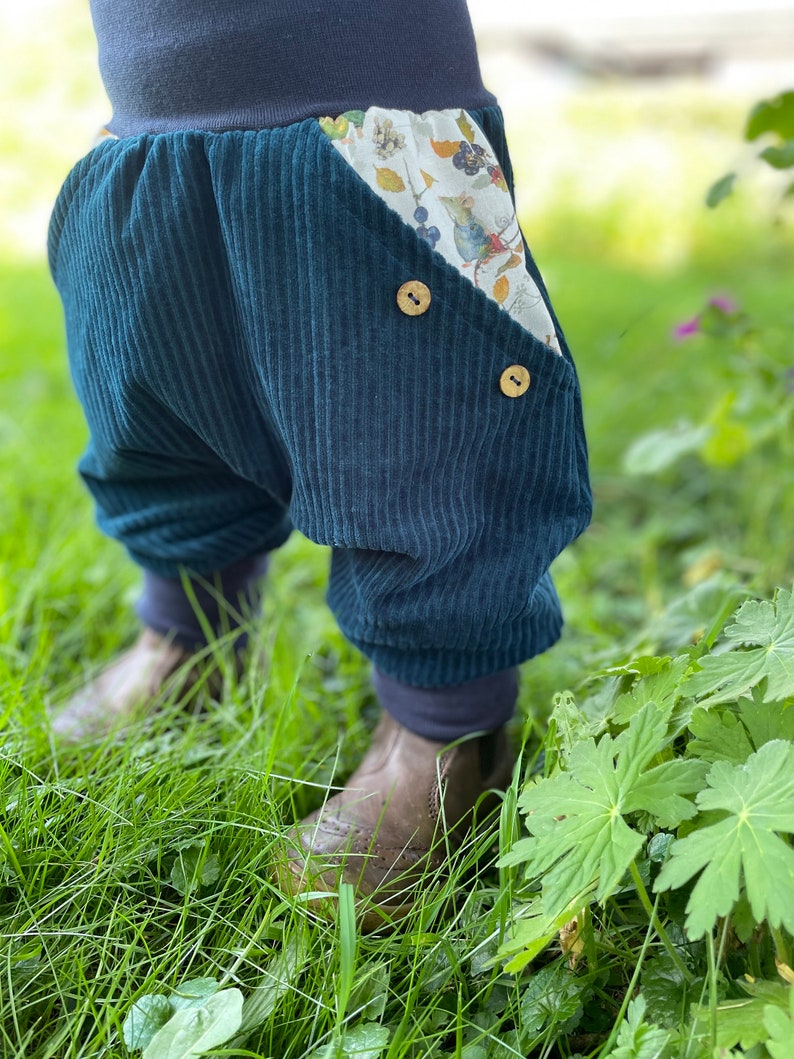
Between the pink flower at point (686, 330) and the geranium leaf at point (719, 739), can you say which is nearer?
the geranium leaf at point (719, 739)

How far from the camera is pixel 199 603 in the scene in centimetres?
124

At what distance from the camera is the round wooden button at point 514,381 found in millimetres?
861

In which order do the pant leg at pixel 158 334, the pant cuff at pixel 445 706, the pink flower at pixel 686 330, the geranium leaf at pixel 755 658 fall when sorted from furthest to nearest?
the pink flower at pixel 686 330 < the pant cuff at pixel 445 706 < the pant leg at pixel 158 334 < the geranium leaf at pixel 755 658

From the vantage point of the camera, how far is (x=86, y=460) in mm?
1106

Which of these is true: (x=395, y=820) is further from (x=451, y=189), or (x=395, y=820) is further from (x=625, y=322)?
(x=625, y=322)

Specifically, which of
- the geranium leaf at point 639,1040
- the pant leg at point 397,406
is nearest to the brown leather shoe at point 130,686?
the pant leg at point 397,406

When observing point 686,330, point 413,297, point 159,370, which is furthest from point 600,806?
point 686,330

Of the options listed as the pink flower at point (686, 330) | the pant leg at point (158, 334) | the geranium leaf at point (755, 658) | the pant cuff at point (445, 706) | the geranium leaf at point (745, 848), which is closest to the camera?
the geranium leaf at point (745, 848)

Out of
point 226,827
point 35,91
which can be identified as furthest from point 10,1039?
point 35,91

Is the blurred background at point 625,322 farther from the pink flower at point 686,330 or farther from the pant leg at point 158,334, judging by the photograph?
the pant leg at point 158,334

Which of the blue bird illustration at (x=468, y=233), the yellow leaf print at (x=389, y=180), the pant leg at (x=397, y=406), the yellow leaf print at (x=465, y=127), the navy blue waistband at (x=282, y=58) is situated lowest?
the pant leg at (x=397, y=406)

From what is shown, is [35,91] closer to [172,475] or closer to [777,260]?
[777,260]

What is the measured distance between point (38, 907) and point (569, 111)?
6.63 metres

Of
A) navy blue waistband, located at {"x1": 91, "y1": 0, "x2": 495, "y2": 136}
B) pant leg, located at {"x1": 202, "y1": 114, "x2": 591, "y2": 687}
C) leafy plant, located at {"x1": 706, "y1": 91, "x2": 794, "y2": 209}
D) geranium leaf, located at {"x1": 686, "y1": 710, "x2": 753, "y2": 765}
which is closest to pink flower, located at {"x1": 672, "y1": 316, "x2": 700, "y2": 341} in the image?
leafy plant, located at {"x1": 706, "y1": 91, "x2": 794, "y2": 209}
